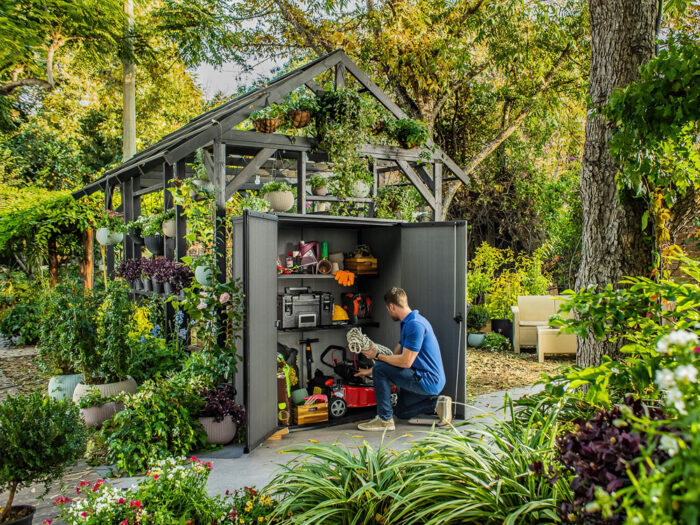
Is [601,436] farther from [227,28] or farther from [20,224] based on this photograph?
[227,28]

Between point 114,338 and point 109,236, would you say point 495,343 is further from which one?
point 109,236

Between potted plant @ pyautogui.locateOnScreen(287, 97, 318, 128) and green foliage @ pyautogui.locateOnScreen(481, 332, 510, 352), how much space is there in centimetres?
607

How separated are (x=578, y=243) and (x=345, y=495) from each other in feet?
34.3

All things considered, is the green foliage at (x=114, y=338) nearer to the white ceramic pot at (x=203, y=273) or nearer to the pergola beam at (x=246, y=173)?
the white ceramic pot at (x=203, y=273)

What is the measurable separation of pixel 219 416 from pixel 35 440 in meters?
1.99

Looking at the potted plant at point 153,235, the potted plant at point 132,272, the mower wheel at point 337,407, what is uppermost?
the potted plant at point 153,235

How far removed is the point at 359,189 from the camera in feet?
21.8

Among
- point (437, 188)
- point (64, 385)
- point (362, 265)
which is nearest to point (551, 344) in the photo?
point (437, 188)

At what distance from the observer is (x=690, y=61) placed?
2.79m

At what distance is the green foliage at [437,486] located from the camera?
7.25 feet

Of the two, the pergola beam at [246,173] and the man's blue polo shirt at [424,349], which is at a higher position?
the pergola beam at [246,173]

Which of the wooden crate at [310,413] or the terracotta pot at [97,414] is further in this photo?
the wooden crate at [310,413]

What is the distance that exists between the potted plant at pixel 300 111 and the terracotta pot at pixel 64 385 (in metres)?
3.82

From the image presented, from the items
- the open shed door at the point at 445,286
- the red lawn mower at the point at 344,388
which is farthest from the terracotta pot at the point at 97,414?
the open shed door at the point at 445,286
